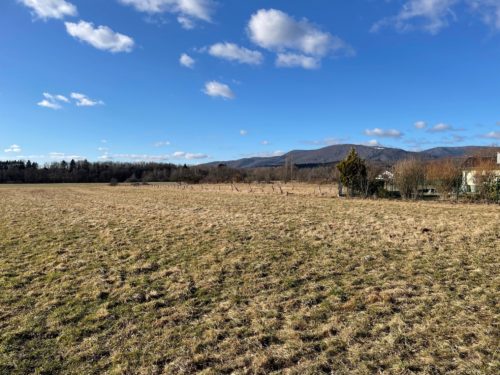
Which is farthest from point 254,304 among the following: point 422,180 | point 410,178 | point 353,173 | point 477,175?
point 353,173

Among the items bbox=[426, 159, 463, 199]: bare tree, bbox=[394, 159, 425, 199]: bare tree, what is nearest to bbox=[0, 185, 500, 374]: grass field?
bbox=[426, 159, 463, 199]: bare tree

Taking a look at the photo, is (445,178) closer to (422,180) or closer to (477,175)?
(422,180)

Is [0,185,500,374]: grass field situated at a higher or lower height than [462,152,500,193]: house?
lower

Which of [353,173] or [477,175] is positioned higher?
[353,173]

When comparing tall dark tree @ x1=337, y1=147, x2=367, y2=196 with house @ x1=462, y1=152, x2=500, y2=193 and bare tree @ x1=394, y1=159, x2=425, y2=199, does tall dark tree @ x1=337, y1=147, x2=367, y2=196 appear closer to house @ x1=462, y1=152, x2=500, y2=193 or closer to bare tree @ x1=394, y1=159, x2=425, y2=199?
bare tree @ x1=394, y1=159, x2=425, y2=199

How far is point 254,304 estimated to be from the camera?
20.3ft

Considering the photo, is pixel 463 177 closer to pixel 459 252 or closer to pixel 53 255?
pixel 459 252

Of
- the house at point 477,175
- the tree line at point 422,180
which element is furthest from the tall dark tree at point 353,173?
the house at point 477,175

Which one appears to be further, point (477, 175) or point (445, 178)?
point (445, 178)

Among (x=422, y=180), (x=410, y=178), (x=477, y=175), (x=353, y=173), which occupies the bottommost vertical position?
(x=422, y=180)

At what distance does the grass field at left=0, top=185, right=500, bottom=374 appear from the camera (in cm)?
438

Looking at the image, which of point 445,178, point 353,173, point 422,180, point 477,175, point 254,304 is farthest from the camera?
point 353,173

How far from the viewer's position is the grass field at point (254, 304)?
438 cm

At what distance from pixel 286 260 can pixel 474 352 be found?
511cm
